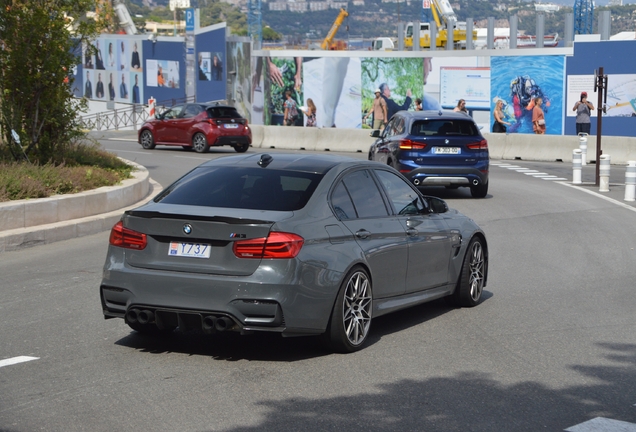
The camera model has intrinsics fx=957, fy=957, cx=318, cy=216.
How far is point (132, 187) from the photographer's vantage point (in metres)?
16.4

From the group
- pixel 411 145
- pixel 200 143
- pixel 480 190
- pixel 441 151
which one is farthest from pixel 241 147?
pixel 441 151

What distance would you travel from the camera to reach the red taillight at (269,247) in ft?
22.1

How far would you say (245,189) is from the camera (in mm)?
7422

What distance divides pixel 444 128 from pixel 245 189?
1211 centimetres

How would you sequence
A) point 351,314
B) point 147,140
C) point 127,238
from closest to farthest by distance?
point 127,238 < point 351,314 < point 147,140

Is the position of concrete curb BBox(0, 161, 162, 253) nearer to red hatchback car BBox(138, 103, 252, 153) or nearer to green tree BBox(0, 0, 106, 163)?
green tree BBox(0, 0, 106, 163)

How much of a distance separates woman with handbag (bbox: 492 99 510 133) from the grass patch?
28.3 metres

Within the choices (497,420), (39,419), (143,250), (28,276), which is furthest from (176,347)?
(28,276)

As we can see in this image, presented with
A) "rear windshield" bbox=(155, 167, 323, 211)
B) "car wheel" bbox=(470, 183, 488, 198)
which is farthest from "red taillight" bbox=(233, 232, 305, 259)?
"car wheel" bbox=(470, 183, 488, 198)

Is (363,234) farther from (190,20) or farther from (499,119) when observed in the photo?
(190,20)

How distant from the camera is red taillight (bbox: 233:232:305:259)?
22.1 ft

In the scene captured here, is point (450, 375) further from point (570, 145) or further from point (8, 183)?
point (570, 145)

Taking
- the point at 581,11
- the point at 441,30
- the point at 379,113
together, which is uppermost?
the point at 581,11

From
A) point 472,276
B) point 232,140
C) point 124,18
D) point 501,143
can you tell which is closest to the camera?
point 472,276
